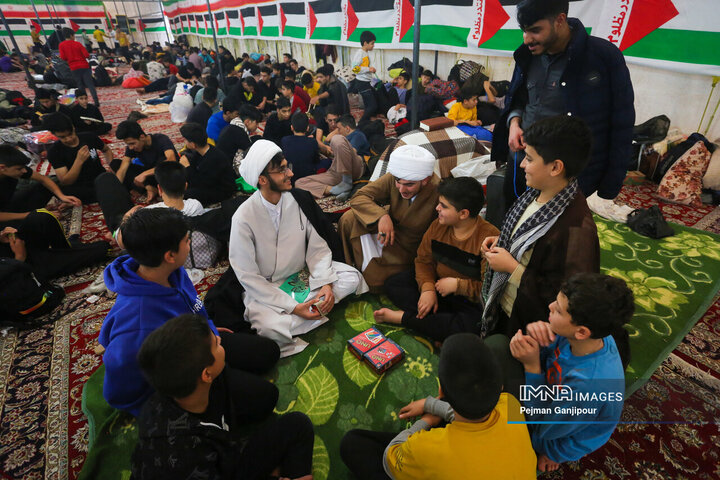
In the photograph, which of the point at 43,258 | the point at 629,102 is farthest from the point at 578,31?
the point at 43,258

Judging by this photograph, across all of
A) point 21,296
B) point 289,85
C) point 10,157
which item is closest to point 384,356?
point 21,296

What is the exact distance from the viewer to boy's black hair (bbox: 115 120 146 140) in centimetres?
359

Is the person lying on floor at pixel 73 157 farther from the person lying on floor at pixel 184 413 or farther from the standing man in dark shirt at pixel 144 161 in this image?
the person lying on floor at pixel 184 413

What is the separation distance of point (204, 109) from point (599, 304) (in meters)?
5.86

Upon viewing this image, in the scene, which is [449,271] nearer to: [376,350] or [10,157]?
[376,350]

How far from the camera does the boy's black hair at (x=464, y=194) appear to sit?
1.88 m

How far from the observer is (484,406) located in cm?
95

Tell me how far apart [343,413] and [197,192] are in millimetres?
2875

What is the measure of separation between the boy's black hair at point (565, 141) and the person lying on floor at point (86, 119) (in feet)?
19.4

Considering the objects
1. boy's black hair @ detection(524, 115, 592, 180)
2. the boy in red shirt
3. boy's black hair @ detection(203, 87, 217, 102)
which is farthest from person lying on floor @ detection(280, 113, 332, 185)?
the boy in red shirt

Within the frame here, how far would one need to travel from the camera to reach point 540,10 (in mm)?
1685

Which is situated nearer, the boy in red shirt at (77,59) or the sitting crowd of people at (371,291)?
the sitting crowd of people at (371,291)

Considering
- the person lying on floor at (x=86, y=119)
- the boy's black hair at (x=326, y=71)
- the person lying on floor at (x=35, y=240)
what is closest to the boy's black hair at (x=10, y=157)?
the person lying on floor at (x=35, y=240)

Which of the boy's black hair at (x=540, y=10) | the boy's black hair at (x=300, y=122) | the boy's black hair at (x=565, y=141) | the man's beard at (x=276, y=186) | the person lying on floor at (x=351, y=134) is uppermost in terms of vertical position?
the boy's black hair at (x=540, y=10)
